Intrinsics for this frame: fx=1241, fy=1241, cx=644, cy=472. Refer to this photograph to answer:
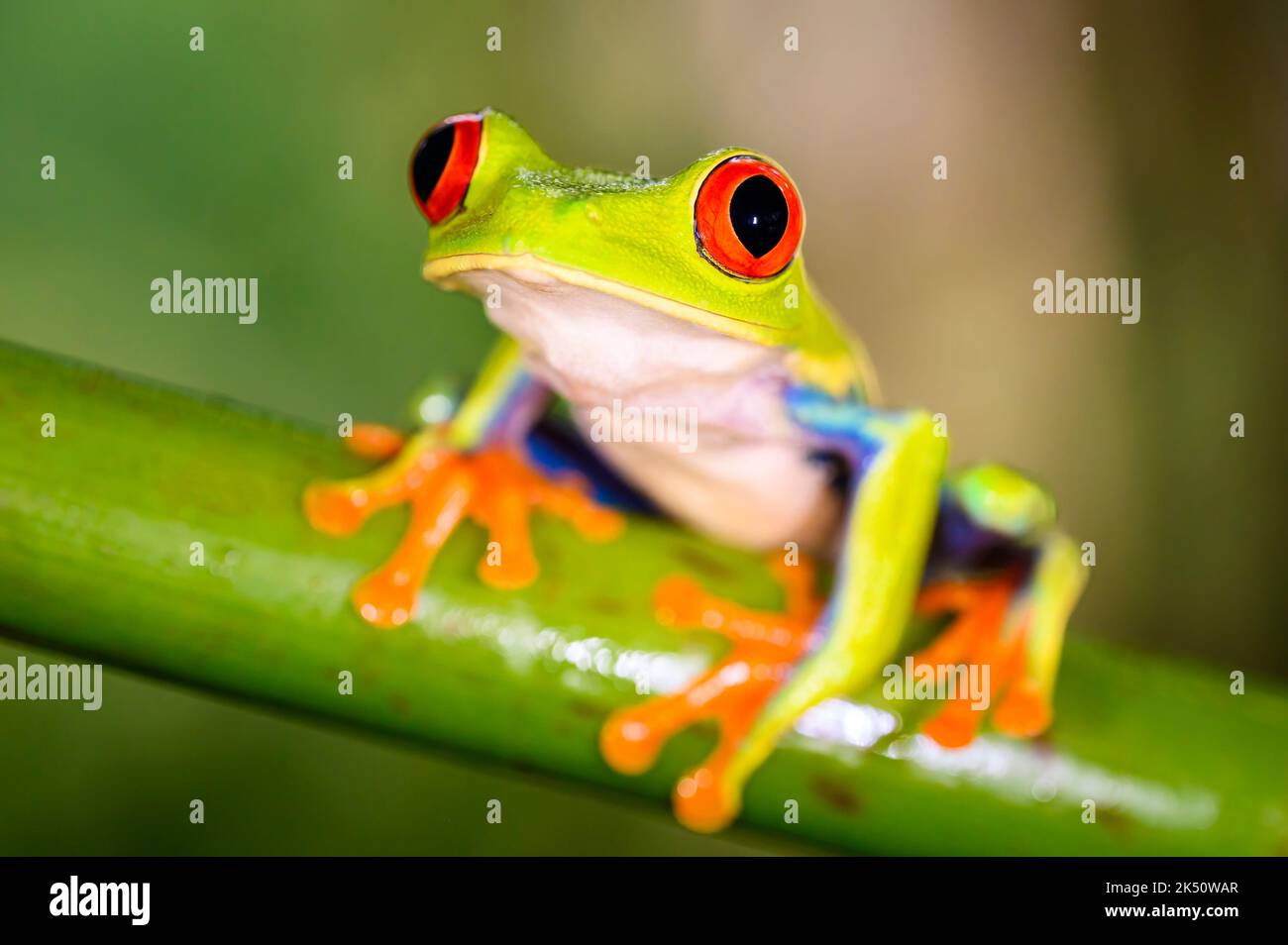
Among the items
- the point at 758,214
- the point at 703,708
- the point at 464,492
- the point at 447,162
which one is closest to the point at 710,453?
the point at 464,492

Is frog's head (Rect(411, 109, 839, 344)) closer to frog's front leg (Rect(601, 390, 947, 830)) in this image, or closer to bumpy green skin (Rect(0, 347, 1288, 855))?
frog's front leg (Rect(601, 390, 947, 830))

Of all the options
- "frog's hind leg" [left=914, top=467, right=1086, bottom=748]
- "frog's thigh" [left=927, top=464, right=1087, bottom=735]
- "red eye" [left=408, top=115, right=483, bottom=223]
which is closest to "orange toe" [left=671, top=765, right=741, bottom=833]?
"frog's hind leg" [left=914, top=467, right=1086, bottom=748]

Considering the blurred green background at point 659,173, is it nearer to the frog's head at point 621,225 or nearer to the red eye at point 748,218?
the frog's head at point 621,225

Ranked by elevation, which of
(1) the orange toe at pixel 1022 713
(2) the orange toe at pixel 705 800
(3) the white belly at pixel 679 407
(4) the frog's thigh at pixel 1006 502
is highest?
(3) the white belly at pixel 679 407

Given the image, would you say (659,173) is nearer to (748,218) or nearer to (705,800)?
(748,218)

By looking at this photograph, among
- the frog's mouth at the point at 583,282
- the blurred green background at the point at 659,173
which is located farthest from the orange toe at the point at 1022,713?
the blurred green background at the point at 659,173
